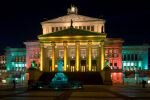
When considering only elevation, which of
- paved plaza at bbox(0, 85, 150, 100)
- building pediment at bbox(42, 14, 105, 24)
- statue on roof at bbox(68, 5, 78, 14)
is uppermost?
statue on roof at bbox(68, 5, 78, 14)

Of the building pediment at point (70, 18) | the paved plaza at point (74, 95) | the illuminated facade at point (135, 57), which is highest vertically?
the building pediment at point (70, 18)

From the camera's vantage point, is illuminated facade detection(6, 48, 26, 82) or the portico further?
illuminated facade detection(6, 48, 26, 82)

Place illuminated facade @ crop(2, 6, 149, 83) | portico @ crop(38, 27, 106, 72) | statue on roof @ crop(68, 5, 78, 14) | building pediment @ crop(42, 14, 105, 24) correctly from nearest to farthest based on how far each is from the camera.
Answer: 1. portico @ crop(38, 27, 106, 72)
2. illuminated facade @ crop(2, 6, 149, 83)
3. building pediment @ crop(42, 14, 105, 24)
4. statue on roof @ crop(68, 5, 78, 14)

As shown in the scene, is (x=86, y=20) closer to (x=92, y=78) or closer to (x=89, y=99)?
(x=92, y=78)

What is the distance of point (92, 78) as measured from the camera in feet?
282

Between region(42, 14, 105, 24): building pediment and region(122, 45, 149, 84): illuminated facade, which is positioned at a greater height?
region(42, 14, 105, 24): building pediment

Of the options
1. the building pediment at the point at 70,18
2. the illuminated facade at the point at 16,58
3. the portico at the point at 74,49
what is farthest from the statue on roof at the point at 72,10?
the illuminated facade at the point at 16,58

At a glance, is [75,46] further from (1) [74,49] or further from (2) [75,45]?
(1) [74,49]

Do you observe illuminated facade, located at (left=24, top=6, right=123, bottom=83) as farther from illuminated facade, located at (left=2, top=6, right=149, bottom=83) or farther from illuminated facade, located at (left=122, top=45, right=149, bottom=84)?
illuminated facade, located at (left=122, top=45, right=149, bottom=84)

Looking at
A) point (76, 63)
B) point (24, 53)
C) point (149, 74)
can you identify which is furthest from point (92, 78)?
point (24, 53)

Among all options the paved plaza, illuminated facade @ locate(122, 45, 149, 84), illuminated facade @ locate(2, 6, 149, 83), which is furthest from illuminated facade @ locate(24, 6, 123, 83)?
the paved plaza

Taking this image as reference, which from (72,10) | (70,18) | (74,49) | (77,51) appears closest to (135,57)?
(74,49)

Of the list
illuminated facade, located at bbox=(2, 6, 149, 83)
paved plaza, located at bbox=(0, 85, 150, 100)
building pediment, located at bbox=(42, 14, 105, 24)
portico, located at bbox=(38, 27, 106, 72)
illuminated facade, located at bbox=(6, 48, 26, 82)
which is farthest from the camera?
illuminated facade, located at bbox=(6, 48, 26, 82)

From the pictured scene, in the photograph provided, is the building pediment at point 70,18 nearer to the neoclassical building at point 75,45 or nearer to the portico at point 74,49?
the neoclassical building at point 75,45
